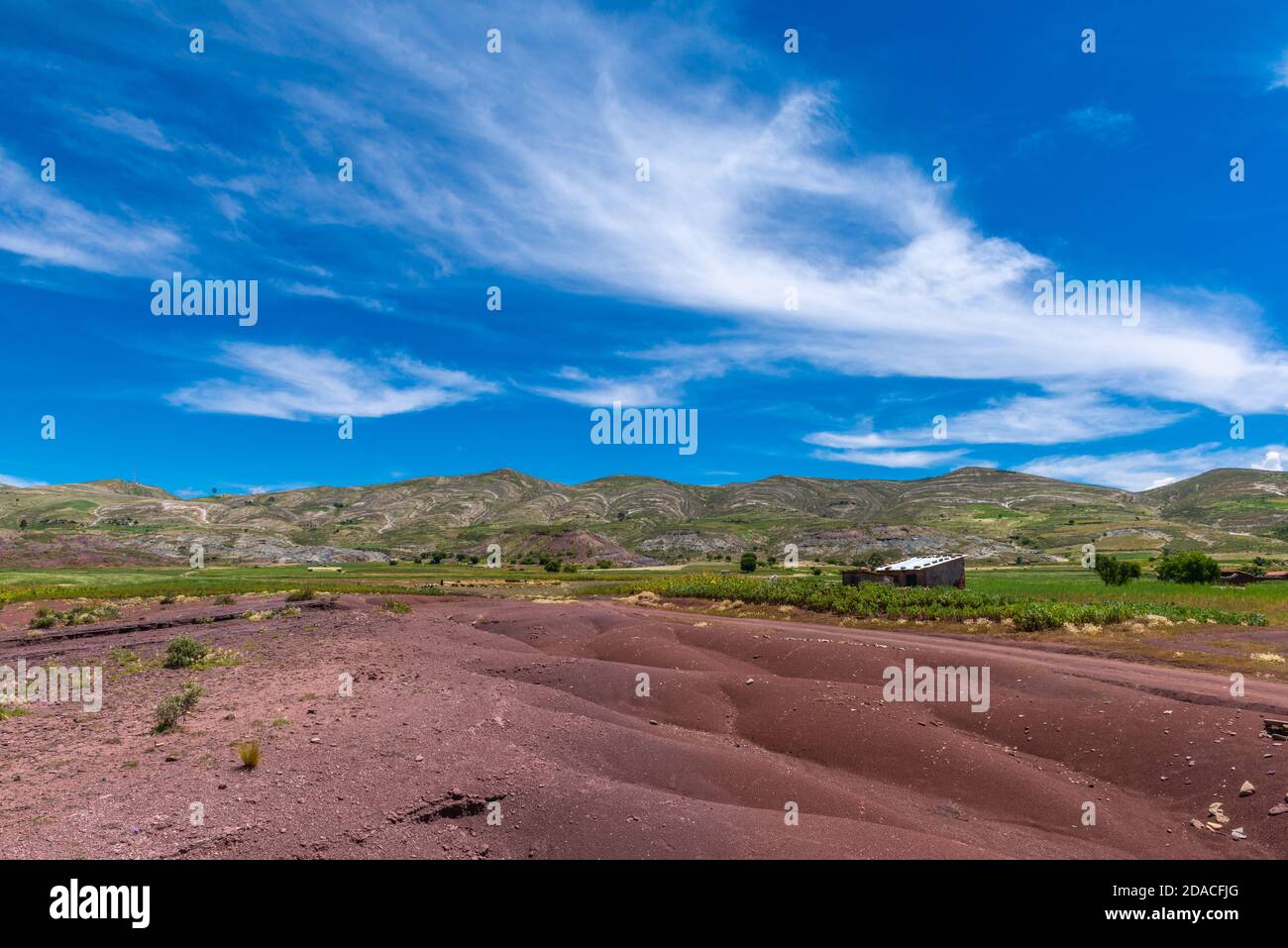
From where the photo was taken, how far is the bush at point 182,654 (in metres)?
20.2

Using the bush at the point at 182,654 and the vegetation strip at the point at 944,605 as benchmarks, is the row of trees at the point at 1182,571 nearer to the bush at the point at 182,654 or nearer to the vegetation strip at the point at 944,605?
the vegetation strip at the point at 944,605

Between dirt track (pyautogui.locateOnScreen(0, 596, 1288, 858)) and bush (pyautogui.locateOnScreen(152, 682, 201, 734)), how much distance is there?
43 centimetres

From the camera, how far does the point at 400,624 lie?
109ft

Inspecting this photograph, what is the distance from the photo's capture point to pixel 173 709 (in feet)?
41.9

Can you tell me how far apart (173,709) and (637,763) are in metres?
9.36

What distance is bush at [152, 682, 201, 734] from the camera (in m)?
12.4

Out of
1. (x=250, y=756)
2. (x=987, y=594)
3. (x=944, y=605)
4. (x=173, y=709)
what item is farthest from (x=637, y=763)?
(x=987, y=594)

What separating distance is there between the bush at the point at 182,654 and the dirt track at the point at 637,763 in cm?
61
